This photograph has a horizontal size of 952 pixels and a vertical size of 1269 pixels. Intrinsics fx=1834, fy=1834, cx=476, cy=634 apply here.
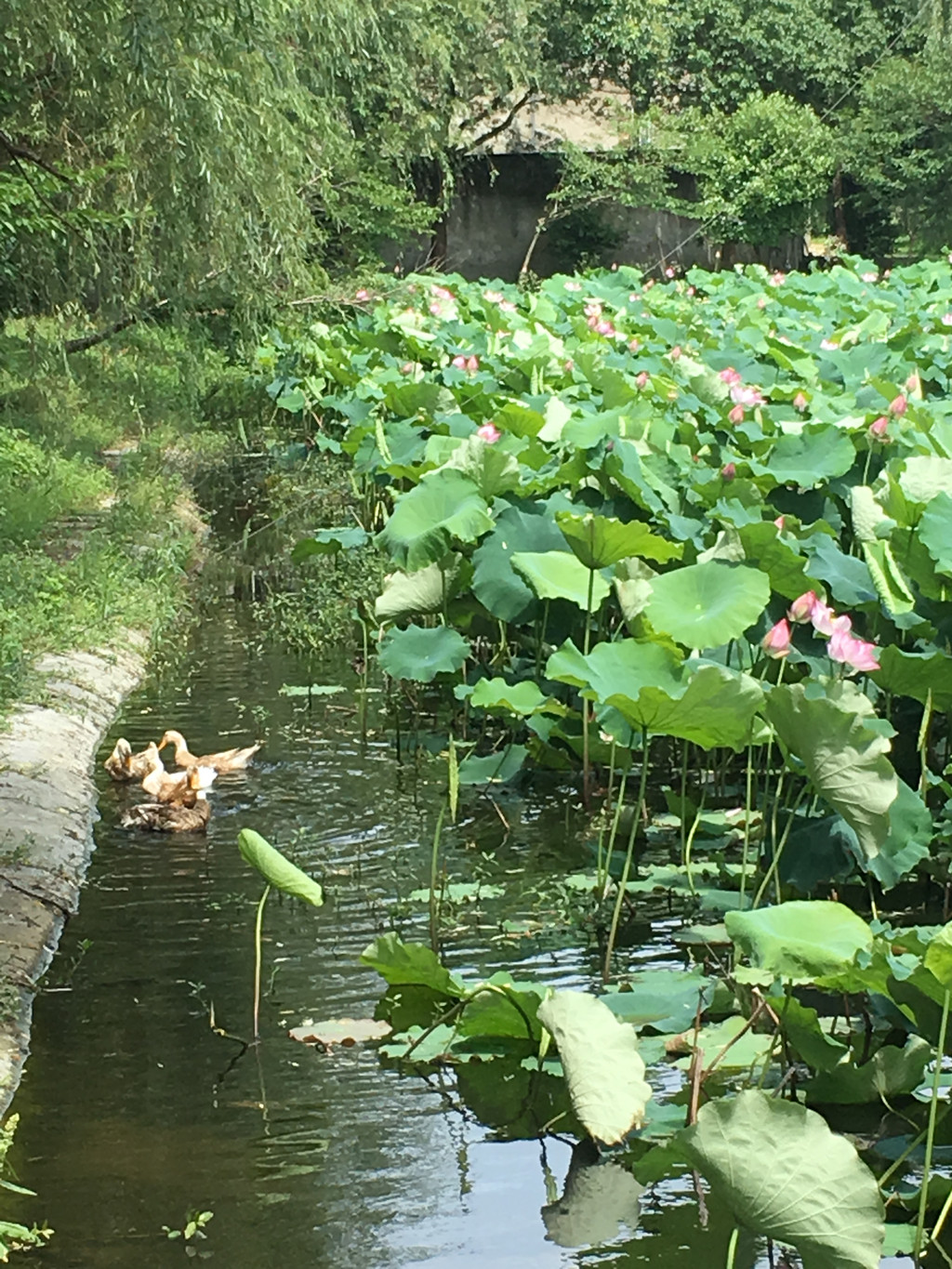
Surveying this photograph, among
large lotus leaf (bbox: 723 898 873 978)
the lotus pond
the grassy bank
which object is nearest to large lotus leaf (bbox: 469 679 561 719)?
the lotus pond

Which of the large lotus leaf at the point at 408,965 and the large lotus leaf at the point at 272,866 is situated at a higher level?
the large lotus leaf at the point at 272,866

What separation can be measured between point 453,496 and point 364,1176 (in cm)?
246

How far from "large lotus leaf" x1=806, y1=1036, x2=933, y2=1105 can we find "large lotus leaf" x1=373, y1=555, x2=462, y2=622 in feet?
8.01

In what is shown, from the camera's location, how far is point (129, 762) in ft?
18.3

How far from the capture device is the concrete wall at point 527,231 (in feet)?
102

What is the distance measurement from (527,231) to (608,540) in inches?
1100

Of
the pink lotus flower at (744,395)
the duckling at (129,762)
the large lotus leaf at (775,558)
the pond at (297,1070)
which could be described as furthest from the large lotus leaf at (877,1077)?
the pink lotus flower at (744,395)

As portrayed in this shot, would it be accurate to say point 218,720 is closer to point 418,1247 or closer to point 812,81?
point 418,1247

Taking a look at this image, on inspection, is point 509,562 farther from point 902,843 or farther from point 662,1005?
point 662,1005

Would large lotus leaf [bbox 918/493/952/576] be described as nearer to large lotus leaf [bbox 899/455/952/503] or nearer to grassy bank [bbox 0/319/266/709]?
large lotus leaf [bbox 899/455/952/503]

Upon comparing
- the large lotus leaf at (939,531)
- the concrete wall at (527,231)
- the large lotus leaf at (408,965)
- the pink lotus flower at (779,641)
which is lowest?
the concrete wall at (527,231)

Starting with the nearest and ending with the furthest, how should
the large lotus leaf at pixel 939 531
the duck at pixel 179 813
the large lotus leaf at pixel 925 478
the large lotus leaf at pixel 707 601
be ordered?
the large lotus leaf at pixel 707 601 → the large lotus leaf at pixel 939 531 → the large lotus leaf at pixel 925 478 → the duck at pixel 179 813

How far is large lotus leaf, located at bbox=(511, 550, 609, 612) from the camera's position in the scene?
4641mm

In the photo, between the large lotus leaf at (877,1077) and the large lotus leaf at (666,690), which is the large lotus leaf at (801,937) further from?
the large lotus leaf at (666,690)
